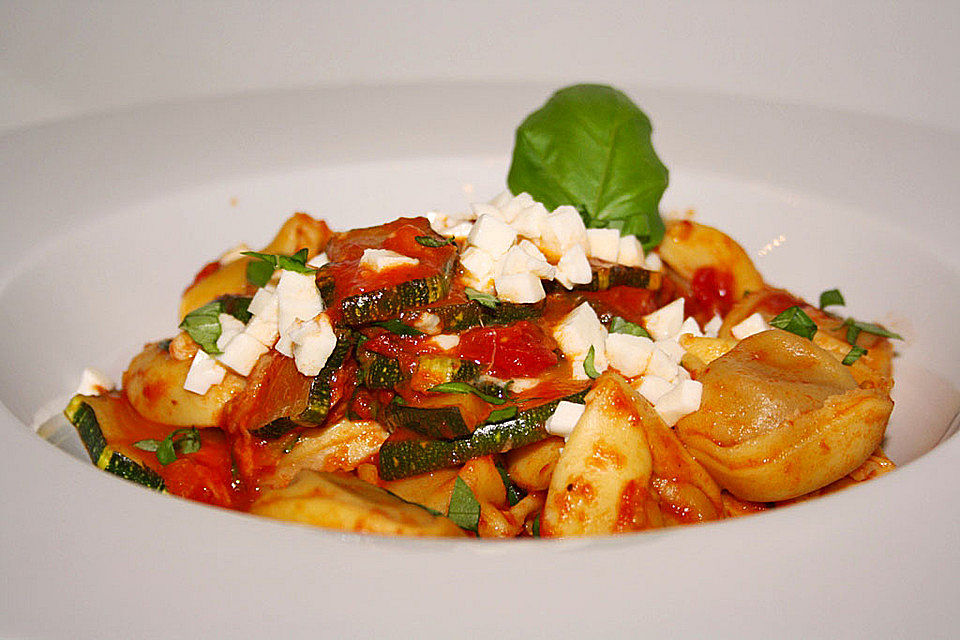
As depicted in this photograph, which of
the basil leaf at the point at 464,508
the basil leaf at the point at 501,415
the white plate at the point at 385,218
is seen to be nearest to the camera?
the white plate at the point at 385,218

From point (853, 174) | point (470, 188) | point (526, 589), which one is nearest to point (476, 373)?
point (526, 589)

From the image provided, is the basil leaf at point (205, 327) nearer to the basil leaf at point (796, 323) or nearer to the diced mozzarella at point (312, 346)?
the diced mozzarella at point (312, 346)

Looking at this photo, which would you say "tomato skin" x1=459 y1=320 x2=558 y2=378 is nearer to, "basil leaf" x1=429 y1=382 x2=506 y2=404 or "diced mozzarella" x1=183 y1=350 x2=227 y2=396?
"basil leaf" x1=429 y1=382 x2=506 y2=404

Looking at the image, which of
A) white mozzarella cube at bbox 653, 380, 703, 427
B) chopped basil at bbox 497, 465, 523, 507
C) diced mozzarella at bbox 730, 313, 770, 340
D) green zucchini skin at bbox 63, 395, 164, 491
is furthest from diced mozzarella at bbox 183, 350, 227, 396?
diced mozzarella at bbox 730, 313, 770, 340

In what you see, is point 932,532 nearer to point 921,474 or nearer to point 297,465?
point 921,474

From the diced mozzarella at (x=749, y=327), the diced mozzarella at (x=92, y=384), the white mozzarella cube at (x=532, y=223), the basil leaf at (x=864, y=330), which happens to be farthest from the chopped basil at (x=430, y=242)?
the basil leaf at (x=864, y=330)
